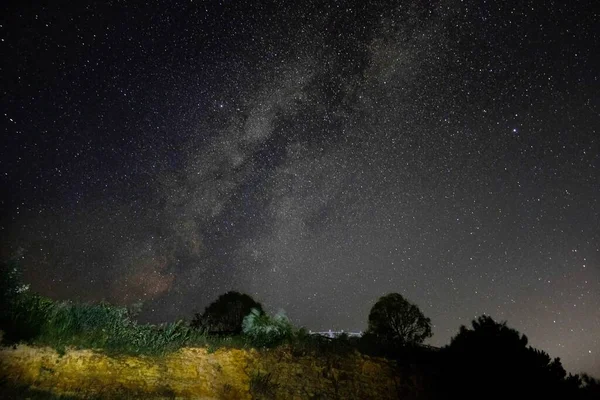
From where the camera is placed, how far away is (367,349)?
17812 mm

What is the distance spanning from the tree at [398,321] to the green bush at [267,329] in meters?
15.0

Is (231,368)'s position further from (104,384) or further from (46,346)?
(46,346)

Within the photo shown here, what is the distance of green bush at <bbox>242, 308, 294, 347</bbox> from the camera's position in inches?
596

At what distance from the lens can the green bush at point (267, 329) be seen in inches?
596

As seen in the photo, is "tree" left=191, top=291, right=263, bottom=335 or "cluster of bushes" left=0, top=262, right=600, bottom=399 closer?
"cluster of bushes" left=0, top=262, right=600, bottom=399

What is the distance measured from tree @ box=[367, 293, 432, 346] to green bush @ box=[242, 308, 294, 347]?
15.0 meters

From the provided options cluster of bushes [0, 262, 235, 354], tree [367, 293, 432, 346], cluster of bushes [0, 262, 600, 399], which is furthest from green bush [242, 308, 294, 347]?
tree [367, 293, 432, 346]

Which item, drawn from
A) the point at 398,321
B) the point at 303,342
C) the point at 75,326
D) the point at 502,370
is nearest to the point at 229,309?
the point at 398,321

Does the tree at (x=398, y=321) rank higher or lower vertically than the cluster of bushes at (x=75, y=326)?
higher

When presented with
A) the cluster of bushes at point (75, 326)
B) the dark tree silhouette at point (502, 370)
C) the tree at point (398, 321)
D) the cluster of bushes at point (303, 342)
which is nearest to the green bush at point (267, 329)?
the cluster of bushes at point (303, 342)

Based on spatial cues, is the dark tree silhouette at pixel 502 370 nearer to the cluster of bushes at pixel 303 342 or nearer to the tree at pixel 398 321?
the cluster of bushes at pixel 303 342

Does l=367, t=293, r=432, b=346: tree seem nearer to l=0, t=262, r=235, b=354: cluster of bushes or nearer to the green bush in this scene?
the green bush

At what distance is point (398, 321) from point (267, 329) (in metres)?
17.2

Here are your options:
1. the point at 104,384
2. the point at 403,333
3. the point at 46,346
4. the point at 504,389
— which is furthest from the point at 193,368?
the point at 403,333
